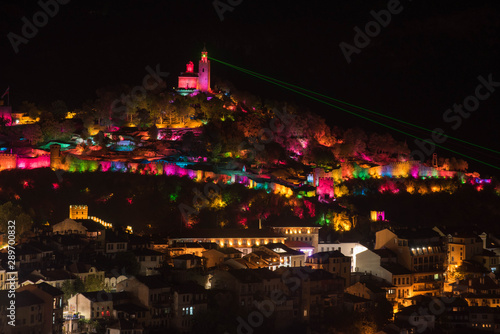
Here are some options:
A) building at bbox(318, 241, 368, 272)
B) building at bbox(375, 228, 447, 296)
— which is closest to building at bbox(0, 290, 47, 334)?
building at bbox(318, 241, 368, 272)

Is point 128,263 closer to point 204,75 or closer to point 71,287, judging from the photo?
point 71,287

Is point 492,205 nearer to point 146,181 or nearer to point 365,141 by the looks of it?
point 365,141

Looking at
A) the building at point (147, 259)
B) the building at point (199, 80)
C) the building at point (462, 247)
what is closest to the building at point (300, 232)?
the building at point (462, 247)

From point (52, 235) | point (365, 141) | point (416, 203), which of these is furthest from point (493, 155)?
point (52, 235)

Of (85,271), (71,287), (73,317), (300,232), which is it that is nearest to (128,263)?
(85,271)

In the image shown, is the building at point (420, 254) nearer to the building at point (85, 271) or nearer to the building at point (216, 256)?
the building at point (216, 256)

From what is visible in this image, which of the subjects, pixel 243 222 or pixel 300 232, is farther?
pixel 243 222
